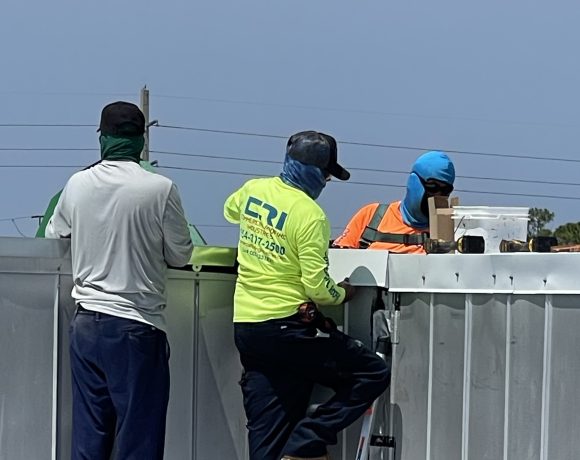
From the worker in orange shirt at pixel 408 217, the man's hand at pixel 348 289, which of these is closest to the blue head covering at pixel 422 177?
the worker in orange shirt at pixel 408 217

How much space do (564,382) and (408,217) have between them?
178 centimetres

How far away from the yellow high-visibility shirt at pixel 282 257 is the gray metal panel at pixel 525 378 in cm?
76

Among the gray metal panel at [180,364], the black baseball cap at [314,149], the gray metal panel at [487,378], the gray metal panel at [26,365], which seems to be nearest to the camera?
the gray metal panel at [487,378]

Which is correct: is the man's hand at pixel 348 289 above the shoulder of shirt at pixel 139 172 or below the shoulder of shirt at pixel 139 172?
below

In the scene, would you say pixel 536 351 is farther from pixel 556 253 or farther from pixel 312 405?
pixel 312 405

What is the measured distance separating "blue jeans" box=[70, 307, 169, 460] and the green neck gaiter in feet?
2.15

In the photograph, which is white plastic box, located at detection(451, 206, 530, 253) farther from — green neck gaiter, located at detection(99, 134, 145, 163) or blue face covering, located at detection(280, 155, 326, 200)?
green neck gaiter, located at detection(99, 134, 145, 163)

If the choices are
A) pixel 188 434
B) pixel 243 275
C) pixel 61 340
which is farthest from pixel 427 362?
pixel 61 340

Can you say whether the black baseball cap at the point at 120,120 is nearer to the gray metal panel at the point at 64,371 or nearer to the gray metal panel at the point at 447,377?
the gray metal panel at the point at 64,371

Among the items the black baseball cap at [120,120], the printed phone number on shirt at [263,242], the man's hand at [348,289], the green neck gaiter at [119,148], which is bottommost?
the man's hand at [348,289]

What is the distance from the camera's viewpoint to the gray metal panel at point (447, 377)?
164 inches

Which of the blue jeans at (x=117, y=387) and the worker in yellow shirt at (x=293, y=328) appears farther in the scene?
the worker in yellow shirt at (x=293, y=328)

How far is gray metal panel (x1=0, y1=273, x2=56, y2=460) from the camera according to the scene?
13.7 ft

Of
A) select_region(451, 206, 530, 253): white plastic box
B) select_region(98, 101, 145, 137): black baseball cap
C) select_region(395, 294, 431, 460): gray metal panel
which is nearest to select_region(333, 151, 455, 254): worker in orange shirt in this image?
select_region(451, 206, 530, 253): white plastic box
